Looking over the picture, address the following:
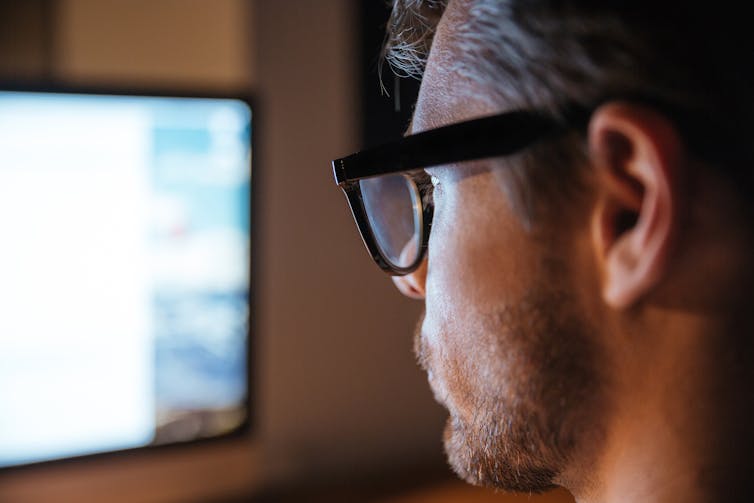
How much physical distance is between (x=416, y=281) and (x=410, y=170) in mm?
166

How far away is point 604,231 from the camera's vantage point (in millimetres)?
411

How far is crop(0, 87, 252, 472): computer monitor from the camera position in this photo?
0.95 m

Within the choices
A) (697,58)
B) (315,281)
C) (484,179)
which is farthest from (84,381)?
(697,58)

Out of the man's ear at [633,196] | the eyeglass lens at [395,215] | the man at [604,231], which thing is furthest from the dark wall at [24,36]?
the man's ear at [633,196]

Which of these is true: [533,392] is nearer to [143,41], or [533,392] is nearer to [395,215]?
[395,215]

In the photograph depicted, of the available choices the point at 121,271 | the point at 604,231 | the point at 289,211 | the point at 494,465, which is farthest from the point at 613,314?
the point at 289,211

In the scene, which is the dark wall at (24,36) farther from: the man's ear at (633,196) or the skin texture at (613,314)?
the man's ear at (633,196)

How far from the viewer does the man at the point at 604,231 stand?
15.6 inches

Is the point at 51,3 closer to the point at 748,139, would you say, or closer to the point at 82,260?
the point at 82,260

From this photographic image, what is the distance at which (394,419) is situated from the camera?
1.39m

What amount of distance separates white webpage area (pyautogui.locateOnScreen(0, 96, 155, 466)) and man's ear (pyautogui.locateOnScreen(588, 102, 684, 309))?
729mm

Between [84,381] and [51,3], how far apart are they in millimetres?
666

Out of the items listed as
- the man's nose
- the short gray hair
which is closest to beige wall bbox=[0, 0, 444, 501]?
the man's nose

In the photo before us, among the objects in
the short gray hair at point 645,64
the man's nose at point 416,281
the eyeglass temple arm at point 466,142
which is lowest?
the man's nose at point 416,281
